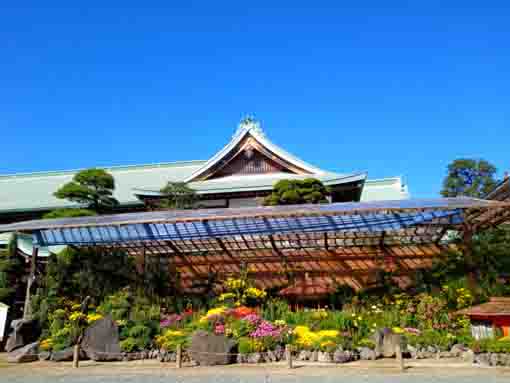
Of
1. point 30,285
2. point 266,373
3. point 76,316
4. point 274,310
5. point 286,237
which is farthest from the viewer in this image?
point 286,237

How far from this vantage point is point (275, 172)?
2053 centimetres

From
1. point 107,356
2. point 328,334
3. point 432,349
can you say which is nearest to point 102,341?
point 107,356

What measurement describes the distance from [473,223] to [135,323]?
974 cm

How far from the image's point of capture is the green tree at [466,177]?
1314 inches

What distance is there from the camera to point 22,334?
12.2 meters

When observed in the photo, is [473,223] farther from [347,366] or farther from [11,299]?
[11,299]

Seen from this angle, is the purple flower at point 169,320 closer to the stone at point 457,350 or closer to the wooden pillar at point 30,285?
the wooden pillar at point 30,285

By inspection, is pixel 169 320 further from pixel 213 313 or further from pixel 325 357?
pixel 325 357

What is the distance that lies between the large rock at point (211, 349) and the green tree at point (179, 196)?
25.1 feet

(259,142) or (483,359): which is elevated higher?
(259,142)

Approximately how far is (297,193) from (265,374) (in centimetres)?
812

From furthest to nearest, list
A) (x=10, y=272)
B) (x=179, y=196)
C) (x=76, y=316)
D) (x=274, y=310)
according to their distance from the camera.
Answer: (x=179, y=196) < (x=10, y=272) < (x=274, y=310) < (x=76, y=316)

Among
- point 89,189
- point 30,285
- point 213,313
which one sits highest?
point 89,189

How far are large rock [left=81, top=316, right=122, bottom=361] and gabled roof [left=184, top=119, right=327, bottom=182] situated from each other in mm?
9728
